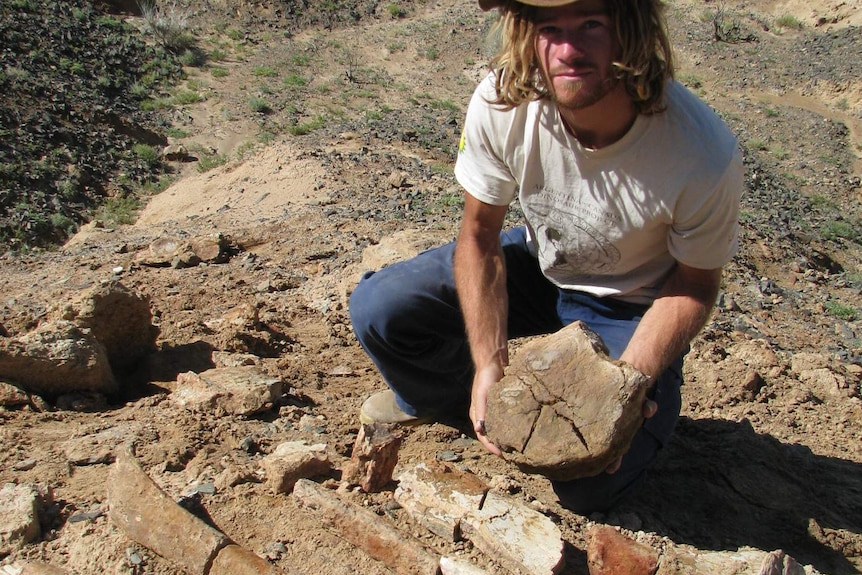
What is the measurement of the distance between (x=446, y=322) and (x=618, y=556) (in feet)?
3.83

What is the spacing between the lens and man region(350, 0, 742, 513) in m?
2.36

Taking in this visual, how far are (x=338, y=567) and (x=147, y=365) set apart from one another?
179cm

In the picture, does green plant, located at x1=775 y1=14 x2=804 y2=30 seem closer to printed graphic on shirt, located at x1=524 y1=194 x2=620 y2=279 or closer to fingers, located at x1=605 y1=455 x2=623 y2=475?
printed graphic on shirt, located at x1=524 y1=194 x2=620 y2=279

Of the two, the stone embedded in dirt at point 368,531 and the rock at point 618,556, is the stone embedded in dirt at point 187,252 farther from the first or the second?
the rock at point 618,556

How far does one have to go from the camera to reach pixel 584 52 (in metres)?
2.35

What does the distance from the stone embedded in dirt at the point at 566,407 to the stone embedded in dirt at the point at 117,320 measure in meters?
2.01

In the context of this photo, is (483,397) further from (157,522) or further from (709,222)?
(157,522)

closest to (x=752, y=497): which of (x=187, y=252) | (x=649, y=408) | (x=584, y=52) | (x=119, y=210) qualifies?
(x=649, y=408)

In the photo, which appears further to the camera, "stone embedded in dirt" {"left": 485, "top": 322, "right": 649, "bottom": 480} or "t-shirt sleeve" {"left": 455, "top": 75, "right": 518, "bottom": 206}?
"t-shirt sleeve" {"left": 455, "top": 75, "right": 518, "bottom": 206}

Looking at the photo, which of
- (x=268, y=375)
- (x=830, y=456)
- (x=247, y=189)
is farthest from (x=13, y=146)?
(x=830, y=456)

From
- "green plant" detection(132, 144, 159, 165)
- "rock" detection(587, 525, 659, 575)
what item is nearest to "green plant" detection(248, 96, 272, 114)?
"green plant" detection(132, 144, 159, 165)

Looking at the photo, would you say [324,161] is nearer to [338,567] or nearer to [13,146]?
[13,146]

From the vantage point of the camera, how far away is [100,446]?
2830 millimetres

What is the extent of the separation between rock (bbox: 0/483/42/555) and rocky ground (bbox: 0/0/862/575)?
0.08 ft
